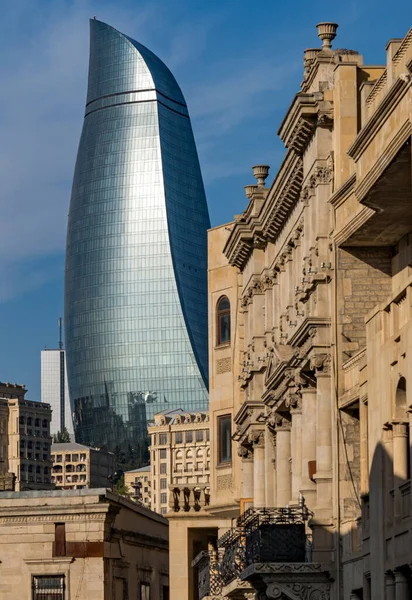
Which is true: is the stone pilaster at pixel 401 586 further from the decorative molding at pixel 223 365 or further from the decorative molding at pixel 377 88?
the decorative molding at pixel 223 365

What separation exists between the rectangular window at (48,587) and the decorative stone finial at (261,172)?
23.6 meters

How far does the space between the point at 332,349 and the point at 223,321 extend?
26.2 m

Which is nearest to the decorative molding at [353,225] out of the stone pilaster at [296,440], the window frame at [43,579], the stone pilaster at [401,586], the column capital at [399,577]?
the stone pilaster at [296,440]

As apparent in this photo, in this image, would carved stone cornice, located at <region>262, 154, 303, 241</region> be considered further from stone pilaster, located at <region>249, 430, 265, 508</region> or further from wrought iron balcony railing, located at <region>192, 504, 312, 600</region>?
wrought iron balcony railing, located at <region>192, 504, 312, 600</region>

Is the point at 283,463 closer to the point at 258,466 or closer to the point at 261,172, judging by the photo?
the point at 258,466

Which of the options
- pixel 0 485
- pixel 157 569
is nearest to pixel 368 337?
pixel 157 569

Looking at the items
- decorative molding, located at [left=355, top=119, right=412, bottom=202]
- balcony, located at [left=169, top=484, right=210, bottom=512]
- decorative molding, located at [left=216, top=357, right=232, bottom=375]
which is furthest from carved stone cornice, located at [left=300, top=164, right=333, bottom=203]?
balcony, located at [left=169, top=484, right=210, bottom=512]

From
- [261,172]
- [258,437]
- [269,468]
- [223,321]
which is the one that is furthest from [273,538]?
[223,321]

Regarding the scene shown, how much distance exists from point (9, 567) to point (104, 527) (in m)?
5.01

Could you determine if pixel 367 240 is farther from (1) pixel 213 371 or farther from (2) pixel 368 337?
(1) pixel 213 371

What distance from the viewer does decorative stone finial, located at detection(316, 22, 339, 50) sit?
52.4 metres

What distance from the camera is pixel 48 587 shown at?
268 ft

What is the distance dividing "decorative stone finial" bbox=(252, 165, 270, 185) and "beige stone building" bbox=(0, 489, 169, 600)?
67.9ft

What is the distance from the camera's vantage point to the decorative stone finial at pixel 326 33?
52.4 m
